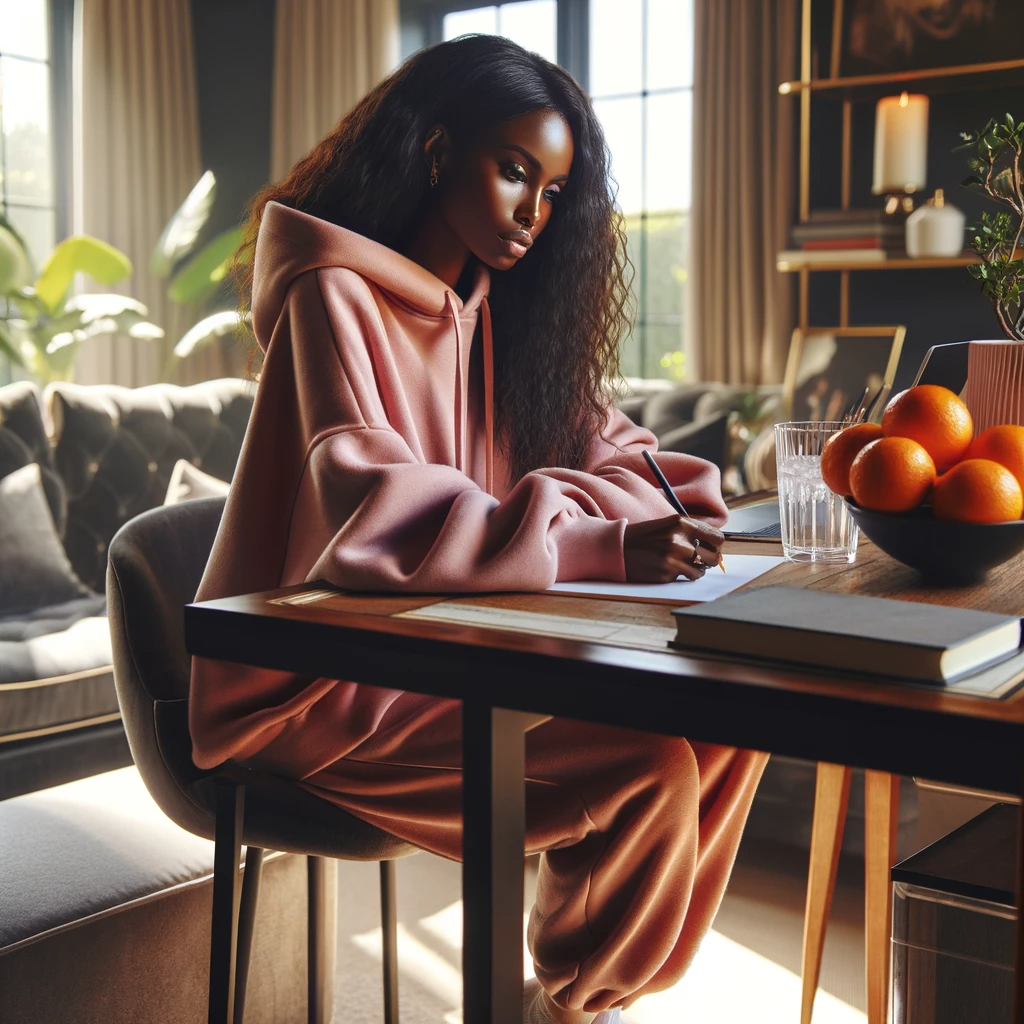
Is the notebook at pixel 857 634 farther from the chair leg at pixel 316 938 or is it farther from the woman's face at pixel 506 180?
the chair leg at pixel 316 938

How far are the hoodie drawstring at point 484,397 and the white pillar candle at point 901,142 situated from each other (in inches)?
99.7

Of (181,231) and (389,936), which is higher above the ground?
(181,231)

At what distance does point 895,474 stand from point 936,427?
80 millimetres

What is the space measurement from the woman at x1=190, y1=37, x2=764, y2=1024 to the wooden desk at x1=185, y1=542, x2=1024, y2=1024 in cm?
10

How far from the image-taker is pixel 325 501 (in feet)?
3.71

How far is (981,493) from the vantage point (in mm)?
947

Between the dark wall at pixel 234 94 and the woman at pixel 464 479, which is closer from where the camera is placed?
the woman at pixel 464 479

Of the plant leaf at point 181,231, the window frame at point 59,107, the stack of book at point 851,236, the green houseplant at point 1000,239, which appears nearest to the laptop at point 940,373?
the green houseplant at point 1000,239

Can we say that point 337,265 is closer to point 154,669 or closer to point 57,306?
point 154,669

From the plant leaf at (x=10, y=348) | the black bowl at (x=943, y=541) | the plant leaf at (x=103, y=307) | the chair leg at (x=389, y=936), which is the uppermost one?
the plant leaf at (x=103, y=307)

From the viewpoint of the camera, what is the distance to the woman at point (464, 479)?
1114 millimetres

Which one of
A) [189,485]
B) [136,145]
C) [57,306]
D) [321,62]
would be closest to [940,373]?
[189,485]

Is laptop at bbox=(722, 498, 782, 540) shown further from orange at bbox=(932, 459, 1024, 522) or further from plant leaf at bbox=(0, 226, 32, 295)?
plant leaf at bbox=(0, 226, 32, 295)

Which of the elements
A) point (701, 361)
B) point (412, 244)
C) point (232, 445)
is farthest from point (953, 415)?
point (701, 361)
